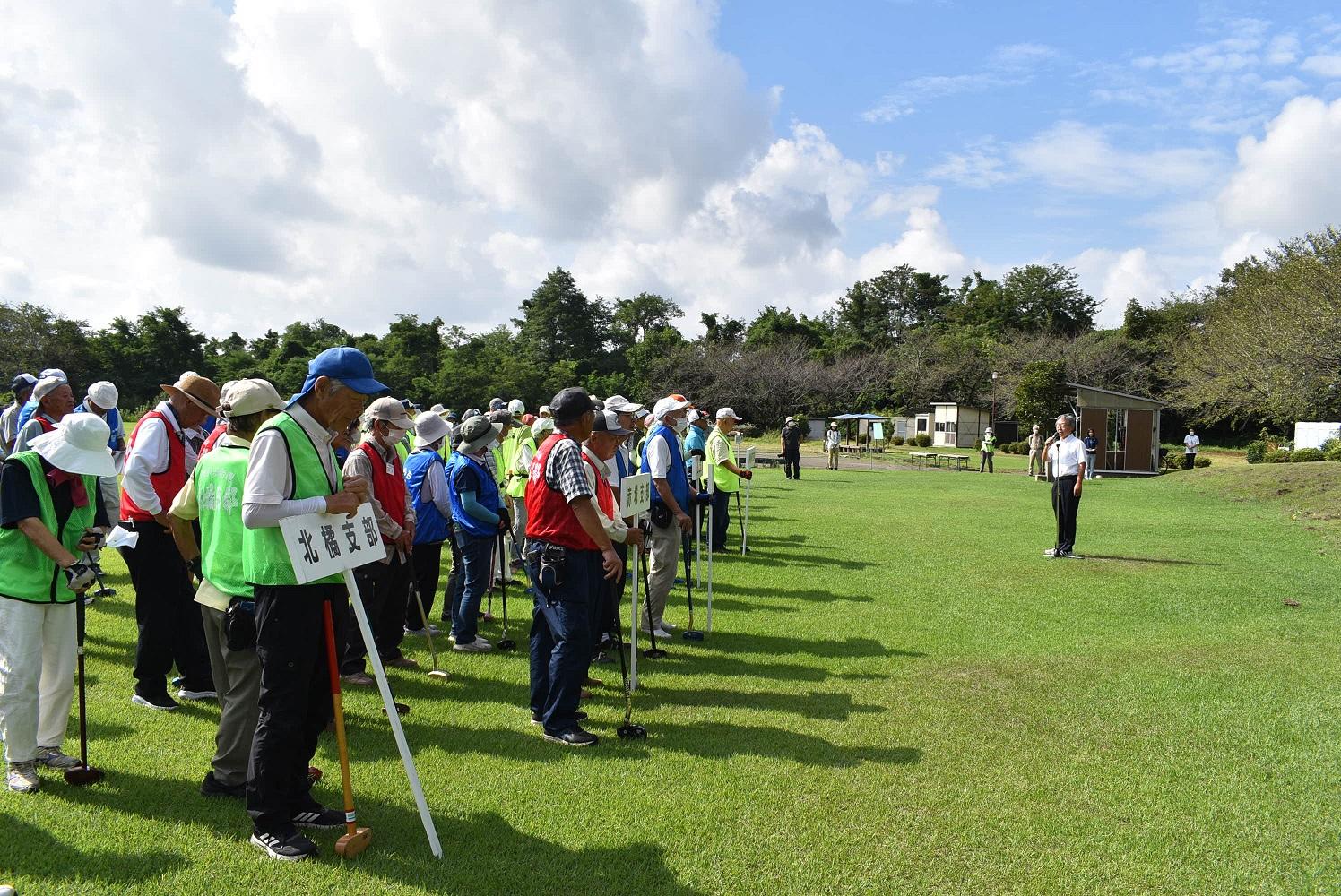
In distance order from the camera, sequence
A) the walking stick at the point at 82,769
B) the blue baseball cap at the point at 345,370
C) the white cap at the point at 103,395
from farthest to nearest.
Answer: the white cap at the point at 103,395 → the walking stick at the point at 82,769 → the blue baseball cap at the point at 345,370

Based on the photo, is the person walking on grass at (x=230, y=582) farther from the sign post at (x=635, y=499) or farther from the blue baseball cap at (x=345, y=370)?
the sign post at (x=635, y=499)

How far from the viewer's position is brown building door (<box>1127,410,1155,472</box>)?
3400 centimetres

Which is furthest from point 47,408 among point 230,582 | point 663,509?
point 663,509

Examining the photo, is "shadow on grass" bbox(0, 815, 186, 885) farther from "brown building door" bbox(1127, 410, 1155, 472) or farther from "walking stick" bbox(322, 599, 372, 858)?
"brown building door" bbox(1127, 410, 1155, 472)

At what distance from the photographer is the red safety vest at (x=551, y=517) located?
17.1 feet

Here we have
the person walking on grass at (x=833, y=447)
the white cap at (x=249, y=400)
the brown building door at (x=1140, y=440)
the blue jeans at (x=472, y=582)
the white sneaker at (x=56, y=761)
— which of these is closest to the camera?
the white cap at (x=249, y=400)

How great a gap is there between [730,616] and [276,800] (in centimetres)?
582

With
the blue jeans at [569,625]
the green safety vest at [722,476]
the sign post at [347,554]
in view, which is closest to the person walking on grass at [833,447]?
the green safety vest at [722,476]

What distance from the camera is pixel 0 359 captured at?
4934 cm

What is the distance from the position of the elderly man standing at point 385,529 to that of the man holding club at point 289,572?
230cm

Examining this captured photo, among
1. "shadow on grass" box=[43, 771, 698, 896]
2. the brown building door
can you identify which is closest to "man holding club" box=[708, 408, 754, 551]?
"shadow on grass" box=[43, 771, 698, 896]

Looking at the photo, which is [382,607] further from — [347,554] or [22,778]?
[347,554]

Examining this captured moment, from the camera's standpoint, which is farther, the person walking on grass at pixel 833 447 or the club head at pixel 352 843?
the person walking on grass at pixel 833 447

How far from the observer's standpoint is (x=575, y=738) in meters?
5.23
